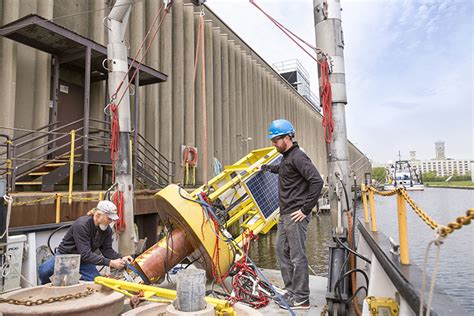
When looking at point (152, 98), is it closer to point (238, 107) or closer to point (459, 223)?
point (238, 107)

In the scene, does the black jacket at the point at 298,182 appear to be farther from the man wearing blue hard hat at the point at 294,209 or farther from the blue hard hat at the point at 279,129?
the blue hard hat at the point at 279,129

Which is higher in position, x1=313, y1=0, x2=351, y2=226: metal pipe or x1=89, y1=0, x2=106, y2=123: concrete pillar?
x1=89, y1=0, x2=106, y2=123: concrete pillar

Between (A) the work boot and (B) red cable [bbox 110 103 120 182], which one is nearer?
(A) the work boot

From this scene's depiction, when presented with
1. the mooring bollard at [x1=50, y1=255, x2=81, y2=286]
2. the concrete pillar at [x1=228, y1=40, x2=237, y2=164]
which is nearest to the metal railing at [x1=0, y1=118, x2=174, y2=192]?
the mooring bollard at [x1=50, y1=255, x2=81, y2=286]

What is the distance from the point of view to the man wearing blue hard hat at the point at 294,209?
3213 millimetres

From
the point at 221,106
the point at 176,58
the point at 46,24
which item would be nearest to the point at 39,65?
the point at 46,24

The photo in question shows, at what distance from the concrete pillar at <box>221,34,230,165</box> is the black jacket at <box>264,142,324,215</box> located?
12.3 m

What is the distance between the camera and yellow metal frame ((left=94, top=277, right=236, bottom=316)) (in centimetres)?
189

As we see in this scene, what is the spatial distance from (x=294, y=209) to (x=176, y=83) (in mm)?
10140

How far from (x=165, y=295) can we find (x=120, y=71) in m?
3.63

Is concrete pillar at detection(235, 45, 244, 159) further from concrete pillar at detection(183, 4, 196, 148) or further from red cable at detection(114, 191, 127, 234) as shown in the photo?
red cable at detection(114, 191, 127, 234)

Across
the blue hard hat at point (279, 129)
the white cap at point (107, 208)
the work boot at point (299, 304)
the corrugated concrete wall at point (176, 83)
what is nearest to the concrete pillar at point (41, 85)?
the corrugated concrete wall at point (176, 83)

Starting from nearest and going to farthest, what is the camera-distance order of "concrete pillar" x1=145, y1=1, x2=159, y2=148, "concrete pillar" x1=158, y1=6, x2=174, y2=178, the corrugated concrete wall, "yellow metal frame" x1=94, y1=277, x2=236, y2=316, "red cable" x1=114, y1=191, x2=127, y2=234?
"yellow metal frame" x1=94, y1=277, x2=236, y2=316 < "red cable" x1=114, y1=191, x2=127, y2=234 < the corrugated concrete wall < "concrete pillar" x1=145, y1=1, x2=159, y2=148 < "concrete pillar" x1=158, y1=6, x2=174, y2=178

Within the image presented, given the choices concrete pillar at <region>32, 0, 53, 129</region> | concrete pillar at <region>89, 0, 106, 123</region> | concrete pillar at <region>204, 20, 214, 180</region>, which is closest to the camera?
concrete pillar at <region>32, 0, 53, 129</region>
